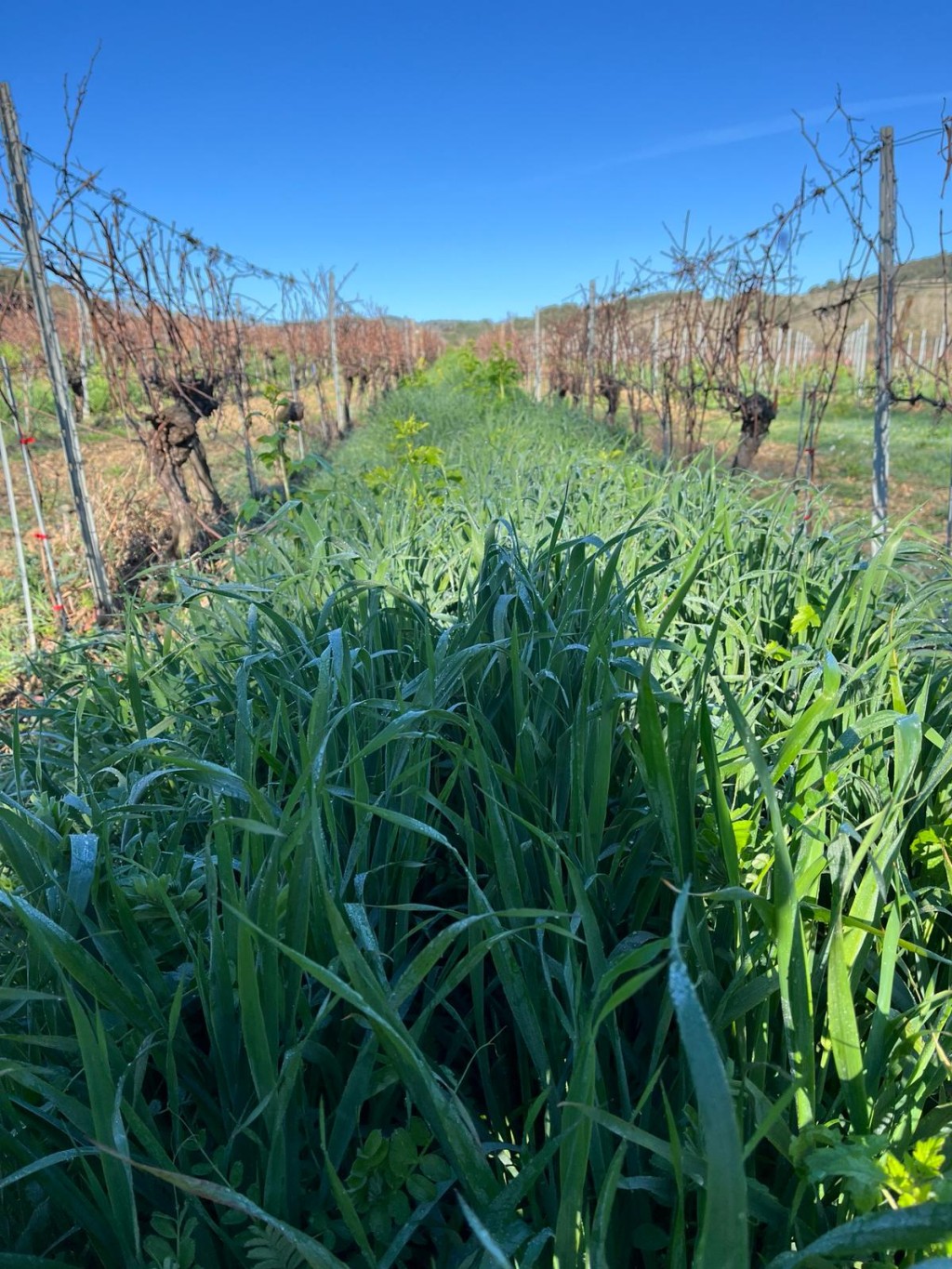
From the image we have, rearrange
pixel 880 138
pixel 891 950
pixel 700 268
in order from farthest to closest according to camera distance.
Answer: pixel 700 268
pixel 880 138
pixel 891 950

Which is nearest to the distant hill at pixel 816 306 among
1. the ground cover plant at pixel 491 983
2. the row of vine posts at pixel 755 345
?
the row of vine posts at pixel 755 345

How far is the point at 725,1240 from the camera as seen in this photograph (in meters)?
0.56

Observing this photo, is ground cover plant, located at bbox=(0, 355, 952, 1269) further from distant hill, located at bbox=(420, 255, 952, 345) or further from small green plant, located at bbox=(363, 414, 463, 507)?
distant hill, located at bbox=(420, 255, 952, 345)

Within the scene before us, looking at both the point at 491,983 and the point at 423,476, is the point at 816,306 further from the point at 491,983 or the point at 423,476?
the point at 491,983

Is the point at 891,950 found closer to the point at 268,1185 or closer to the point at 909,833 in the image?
the point at 909,833

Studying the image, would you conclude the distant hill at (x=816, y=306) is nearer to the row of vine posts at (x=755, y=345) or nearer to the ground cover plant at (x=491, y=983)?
the row of vine posts at (x=755, y=345)

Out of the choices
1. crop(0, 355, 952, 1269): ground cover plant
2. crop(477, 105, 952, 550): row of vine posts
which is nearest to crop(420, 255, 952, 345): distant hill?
crop(477, 105, 952, 550): row of vine posts

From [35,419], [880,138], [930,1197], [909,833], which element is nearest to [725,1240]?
[930,1197]

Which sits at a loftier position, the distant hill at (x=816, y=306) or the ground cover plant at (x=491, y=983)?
the distant hill at (x=816, y=306)

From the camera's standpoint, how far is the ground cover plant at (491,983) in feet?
2.47

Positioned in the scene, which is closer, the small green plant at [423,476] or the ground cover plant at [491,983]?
the ground cover plant at [491,983]

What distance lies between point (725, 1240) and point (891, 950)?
0.50m

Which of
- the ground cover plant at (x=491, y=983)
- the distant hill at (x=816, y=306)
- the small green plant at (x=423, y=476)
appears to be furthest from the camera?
the distant hill at (x=816, y=306)

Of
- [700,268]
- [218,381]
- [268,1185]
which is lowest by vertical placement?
[268,1185]
